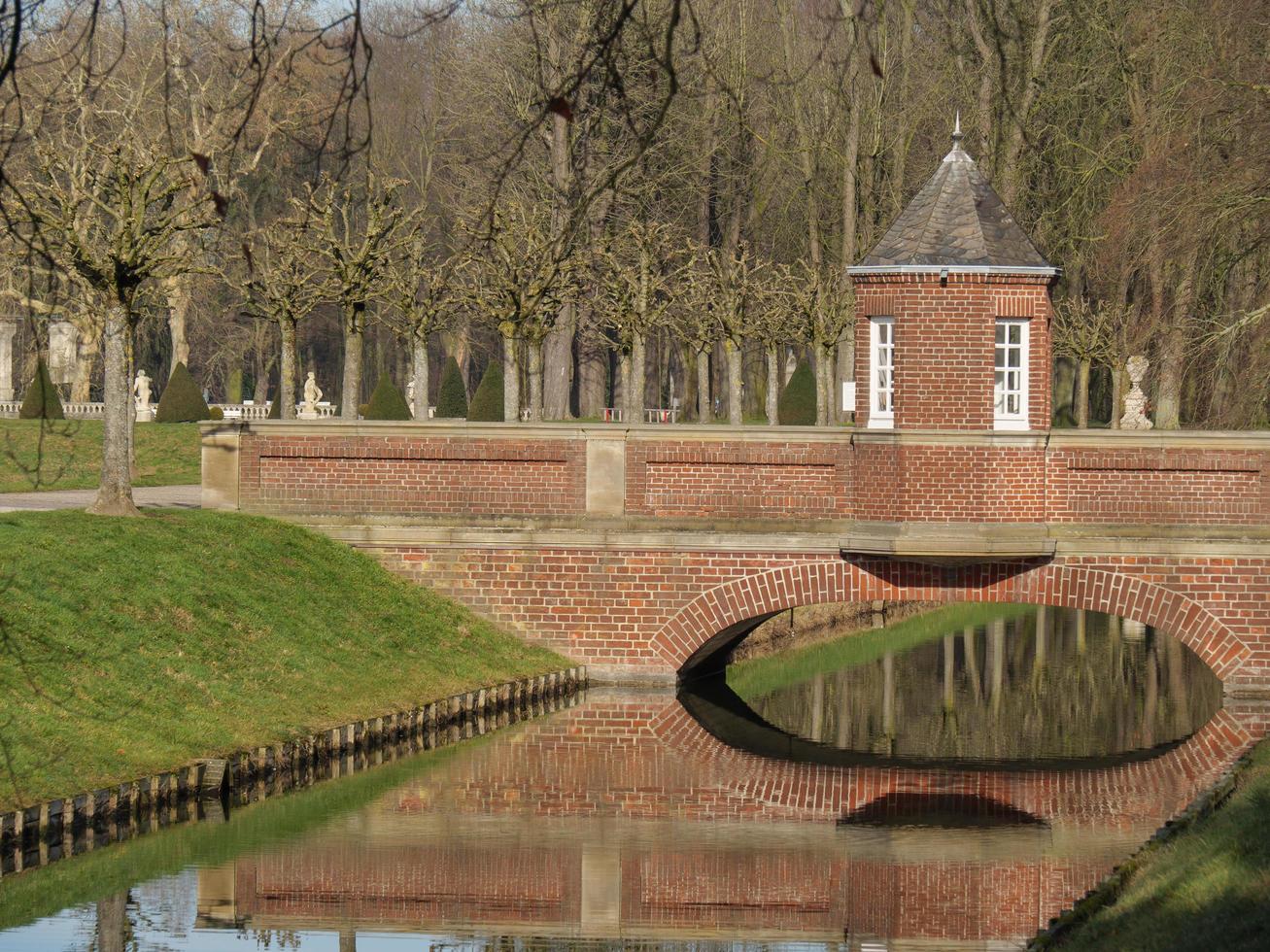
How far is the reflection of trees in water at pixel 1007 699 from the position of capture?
72.2 ft

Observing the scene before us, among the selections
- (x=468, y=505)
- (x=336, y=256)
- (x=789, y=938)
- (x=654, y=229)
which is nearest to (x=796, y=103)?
(x=654, y=229)

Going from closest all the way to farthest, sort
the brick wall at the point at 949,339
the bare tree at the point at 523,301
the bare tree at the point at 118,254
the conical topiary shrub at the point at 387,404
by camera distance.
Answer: the bare tree at the point at 118,254, the brick wall at the point at 949,339, the bare tree at the point at 523,301, the conical topiary shrub at the point at 387,404

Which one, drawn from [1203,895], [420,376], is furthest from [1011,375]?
[420,376]

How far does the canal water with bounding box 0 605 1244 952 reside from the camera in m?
13.3

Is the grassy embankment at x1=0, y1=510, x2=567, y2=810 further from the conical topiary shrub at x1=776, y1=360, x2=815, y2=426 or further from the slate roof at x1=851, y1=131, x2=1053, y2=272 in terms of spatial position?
the conical topiary shrub at x1=776, y1=360, x2=815, y2=426

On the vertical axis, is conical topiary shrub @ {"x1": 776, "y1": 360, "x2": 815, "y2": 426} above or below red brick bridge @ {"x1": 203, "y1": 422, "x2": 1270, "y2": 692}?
above

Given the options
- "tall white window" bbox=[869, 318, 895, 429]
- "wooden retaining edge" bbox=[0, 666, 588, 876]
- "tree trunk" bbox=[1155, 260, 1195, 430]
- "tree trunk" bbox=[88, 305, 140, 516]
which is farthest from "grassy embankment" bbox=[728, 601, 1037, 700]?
Answer: "tree trunk" bbox=[88, 305, 140, 516]

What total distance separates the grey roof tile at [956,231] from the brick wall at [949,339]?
25 centimetres

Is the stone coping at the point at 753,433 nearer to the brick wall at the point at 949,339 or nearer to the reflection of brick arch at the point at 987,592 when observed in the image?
the brick wall at the point at 949,339

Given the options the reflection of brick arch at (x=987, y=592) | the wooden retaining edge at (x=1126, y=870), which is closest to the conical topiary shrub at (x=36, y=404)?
the reflection of brick arch at (x=987, y=592)

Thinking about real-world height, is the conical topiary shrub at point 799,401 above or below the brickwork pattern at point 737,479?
above

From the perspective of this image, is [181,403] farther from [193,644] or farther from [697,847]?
[697,847]

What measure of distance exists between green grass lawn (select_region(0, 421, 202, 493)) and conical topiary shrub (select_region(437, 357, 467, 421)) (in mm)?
15770

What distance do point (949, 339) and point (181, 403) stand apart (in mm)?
26609
